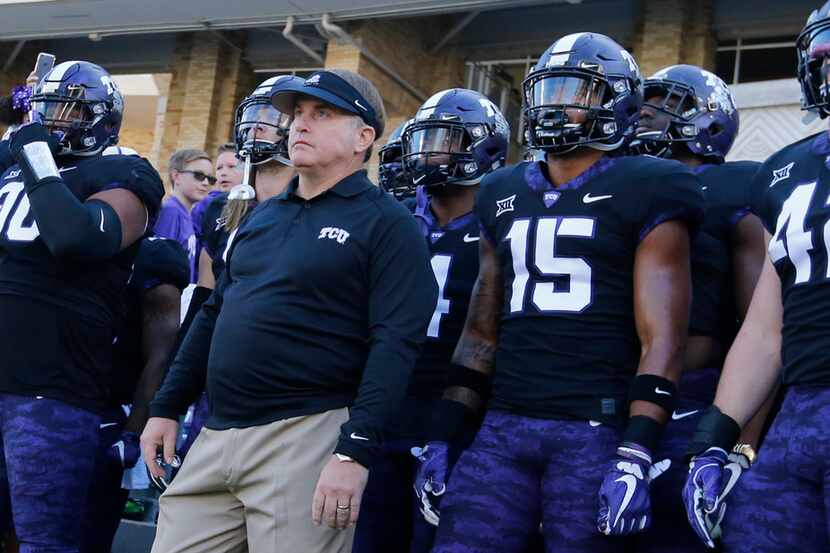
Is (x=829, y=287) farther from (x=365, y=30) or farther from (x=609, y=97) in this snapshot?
(x=365, y=30)

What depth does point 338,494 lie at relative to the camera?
10.7 feet

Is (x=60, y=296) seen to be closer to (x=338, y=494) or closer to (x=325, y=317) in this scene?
(x=325, y=317)

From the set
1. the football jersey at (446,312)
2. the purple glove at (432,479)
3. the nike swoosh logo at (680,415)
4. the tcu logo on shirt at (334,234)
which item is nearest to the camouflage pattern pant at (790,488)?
the nike swoosh logo at (680,415)

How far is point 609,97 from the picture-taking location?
3.84 metres

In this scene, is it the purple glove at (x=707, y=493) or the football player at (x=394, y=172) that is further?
the football player at (x=394, y=172)

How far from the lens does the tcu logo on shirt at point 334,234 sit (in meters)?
3.63

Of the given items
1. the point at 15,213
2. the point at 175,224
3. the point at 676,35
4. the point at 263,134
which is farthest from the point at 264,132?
the point at 676,35

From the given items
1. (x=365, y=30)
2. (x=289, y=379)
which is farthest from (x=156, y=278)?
(x=365, y=30)

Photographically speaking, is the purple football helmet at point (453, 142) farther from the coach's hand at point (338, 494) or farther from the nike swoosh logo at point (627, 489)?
the nike swoosh logo at point (627, 489)

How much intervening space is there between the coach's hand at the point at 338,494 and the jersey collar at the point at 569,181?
3.51 feet

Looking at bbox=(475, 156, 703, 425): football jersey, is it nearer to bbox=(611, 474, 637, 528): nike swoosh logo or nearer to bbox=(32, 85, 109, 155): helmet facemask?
bbox=(611, 474, 637, 528): nike swoosh logo

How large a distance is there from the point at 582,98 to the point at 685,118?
75 centimetres

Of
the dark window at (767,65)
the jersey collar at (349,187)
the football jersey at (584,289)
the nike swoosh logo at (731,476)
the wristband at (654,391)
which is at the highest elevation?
the dark window at (767,65)

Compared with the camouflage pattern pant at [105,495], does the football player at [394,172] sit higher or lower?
higher
